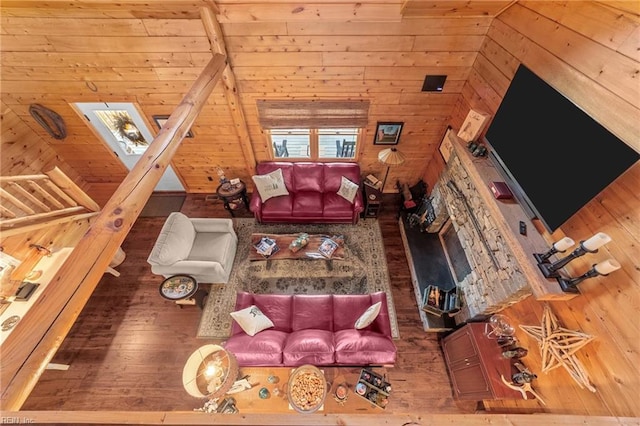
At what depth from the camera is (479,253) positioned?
3.11 m

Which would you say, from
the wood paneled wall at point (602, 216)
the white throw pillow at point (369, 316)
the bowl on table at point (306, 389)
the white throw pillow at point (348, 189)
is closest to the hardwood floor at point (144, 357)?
the white throw pillow at point (369, 316)

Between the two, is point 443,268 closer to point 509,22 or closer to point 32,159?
point 509,22

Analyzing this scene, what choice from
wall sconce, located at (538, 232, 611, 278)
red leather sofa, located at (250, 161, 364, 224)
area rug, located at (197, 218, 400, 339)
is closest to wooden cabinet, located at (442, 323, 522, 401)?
area rug, located at (197, 218, 400, 339)

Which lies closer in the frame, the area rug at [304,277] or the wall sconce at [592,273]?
the wall sconce at [592,273]

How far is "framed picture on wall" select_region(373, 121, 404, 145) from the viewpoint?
430 centimetres

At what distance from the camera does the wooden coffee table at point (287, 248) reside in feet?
13.4

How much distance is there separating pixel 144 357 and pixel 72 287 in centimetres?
275

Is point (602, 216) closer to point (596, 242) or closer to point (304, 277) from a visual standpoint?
point (596, 242)

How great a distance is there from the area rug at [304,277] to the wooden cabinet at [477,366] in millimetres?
794

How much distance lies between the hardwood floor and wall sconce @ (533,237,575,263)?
6.71ft

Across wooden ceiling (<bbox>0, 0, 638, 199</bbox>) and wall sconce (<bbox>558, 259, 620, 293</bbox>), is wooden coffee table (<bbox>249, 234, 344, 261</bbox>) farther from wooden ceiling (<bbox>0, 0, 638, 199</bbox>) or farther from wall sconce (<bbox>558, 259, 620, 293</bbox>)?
wall sconce (<bbox>558, 259, 620, 293</bbox>)

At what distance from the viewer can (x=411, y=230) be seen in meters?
4.47

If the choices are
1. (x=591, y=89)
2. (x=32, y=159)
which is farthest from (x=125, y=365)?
(x=591, y=89)

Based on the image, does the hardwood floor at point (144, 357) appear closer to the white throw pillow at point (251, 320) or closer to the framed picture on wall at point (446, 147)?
the white throw pillow at point (251, 320)
